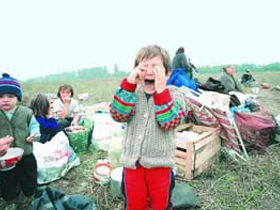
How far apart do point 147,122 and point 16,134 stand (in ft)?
4.78

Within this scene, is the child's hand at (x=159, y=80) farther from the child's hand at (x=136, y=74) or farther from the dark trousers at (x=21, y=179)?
the dark trousers at (x=21, y=179)

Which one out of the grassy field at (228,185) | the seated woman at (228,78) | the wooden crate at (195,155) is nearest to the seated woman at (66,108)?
the grassy field at (228,185)

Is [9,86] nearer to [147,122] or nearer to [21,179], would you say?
[21,179]

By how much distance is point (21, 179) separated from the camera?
273 centimetres

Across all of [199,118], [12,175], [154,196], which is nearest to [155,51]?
[154,196]

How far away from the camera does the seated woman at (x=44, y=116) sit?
344 centimetres

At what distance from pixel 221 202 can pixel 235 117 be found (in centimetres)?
151

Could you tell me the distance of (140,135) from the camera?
184 cm

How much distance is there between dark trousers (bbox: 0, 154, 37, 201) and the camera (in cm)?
269

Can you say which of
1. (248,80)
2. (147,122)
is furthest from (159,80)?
(248,80)

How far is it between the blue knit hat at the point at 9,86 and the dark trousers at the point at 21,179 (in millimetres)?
675

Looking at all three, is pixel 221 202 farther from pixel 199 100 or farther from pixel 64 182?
pixel 64 182

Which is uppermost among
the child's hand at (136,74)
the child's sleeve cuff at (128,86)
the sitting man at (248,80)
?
the child's hand at (136,74)

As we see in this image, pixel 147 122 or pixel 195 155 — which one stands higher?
pixel 147 122
